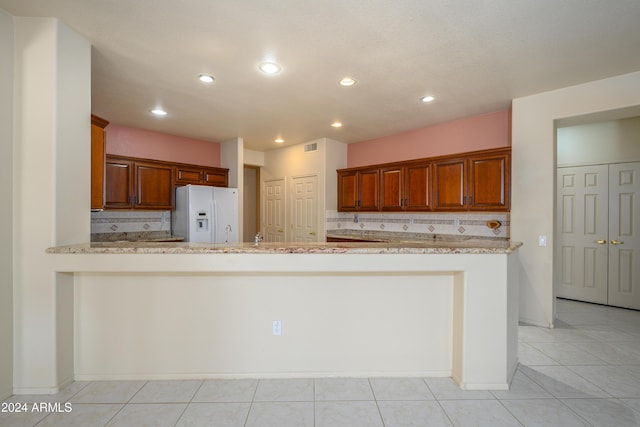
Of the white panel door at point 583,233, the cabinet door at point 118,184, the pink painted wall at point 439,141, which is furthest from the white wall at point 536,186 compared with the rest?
the cabinet door at point 118,184

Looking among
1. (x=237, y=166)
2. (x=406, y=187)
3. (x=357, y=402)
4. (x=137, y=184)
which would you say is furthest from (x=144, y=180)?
(x=357, y=402)

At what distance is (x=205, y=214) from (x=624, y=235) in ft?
19.9

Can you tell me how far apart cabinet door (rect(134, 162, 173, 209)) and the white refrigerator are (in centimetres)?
17

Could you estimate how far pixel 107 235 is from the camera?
4535mm

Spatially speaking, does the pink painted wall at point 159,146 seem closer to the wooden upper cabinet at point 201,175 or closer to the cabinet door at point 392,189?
the wooden upper cabinet at point 201,175

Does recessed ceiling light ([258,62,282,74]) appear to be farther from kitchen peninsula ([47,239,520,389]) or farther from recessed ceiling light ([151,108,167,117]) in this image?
recessed ceiling light ([151,108,167,117])

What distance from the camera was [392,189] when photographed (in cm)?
485

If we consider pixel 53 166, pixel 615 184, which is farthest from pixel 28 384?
pixel 615 184

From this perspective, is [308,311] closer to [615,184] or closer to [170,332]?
[170,332]

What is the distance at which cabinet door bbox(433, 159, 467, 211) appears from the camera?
13.4ft

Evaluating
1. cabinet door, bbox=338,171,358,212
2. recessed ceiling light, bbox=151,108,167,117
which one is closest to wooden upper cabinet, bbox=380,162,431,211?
cabinet door, bbox=338,171,358,212

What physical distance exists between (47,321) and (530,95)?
4987 mm

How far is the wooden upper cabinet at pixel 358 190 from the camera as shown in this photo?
510 centimetres

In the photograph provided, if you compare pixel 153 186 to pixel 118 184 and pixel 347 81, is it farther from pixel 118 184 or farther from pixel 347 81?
pixel 347 81
